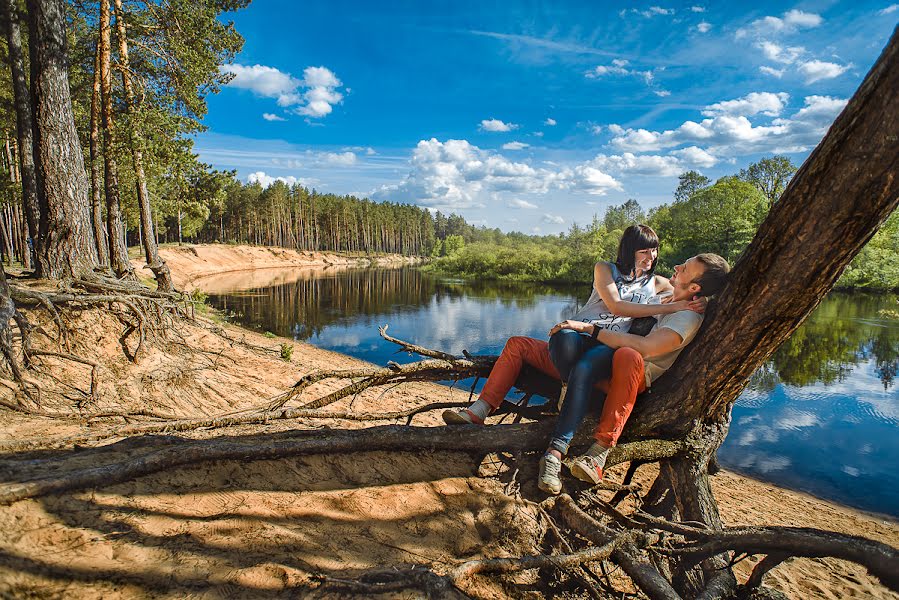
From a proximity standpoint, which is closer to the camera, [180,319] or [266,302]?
[180,319]

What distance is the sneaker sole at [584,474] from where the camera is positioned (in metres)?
2.59

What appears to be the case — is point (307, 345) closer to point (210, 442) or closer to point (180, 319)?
point (180, 319)

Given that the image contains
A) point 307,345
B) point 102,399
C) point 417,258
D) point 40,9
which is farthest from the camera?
point 417,258

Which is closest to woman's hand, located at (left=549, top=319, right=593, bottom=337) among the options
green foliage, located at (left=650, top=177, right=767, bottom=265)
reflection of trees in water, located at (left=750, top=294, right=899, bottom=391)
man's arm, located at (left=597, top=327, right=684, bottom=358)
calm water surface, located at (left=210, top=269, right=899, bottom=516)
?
man's arm, located at (left=597, top=327, right=684, bottom=358)

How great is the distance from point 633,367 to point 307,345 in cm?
1381

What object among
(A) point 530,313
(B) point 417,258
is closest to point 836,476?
(A) point 530,313

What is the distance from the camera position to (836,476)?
23.8ft

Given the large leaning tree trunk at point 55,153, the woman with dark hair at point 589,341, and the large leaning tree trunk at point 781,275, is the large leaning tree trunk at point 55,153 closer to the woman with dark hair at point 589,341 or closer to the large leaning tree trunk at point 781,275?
the woman with dark hair at point 589,341

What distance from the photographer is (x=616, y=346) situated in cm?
278

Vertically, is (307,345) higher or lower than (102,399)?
lower

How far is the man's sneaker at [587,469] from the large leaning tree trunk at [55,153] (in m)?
6.36

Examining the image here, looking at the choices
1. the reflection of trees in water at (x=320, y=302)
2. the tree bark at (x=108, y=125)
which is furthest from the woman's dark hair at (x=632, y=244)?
the reflection of trees in water at (x=320, y=302)

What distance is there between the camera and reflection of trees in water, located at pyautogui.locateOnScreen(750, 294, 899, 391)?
1225 centimetres

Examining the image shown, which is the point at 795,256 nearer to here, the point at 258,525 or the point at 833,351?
the point at 258,525
